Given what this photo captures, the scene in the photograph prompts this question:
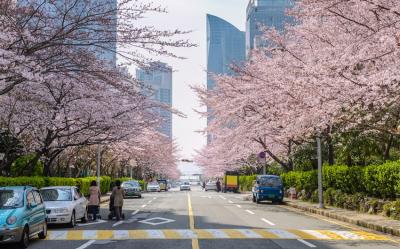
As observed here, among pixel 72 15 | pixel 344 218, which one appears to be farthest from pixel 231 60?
pixel 72 15

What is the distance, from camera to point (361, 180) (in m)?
24.6

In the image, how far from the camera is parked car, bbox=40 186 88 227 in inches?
693

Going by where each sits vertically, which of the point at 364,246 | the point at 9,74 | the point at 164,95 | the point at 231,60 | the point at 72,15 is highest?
the point at 164,95

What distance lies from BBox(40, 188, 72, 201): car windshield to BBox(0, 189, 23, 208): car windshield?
18.0 ft

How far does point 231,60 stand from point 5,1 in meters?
20.5

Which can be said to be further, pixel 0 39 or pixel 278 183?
pixel 278 183

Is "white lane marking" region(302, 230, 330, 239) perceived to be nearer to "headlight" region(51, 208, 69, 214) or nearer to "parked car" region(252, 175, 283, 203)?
"headlight" region(51, 208, 69, 214)

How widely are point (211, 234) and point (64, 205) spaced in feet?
18.7

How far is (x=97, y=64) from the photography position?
15.1m

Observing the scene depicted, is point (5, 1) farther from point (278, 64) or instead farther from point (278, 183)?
point (278, 183)

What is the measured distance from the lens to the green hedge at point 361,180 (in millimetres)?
20328

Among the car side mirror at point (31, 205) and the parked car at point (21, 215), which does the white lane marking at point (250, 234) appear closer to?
the parked car at point (21, 215)

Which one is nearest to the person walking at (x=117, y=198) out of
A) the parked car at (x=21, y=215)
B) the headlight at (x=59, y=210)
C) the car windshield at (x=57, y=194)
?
the car windshield at (x=57, y=194)

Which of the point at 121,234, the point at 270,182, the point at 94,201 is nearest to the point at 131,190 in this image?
the point at 270,182
